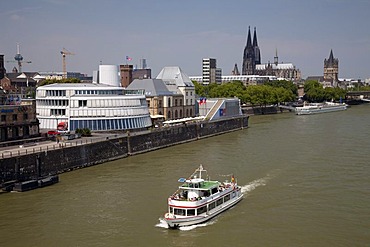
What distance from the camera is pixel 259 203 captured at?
1591 inches

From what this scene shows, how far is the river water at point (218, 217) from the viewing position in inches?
1286

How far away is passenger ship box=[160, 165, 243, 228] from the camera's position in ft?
114

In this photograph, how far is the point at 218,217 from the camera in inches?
1463

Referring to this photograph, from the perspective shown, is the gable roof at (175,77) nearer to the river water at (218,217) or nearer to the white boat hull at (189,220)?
the river water at (218,217)

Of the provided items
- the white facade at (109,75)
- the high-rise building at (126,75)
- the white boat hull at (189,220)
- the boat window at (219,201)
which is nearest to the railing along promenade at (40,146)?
the white boat hull at (189,220)

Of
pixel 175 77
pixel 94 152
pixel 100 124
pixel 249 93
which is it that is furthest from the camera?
pixel 249 93

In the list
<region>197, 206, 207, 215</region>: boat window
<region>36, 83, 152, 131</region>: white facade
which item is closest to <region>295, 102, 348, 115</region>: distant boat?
<region>36, 83, 152, 131</region>: white facade

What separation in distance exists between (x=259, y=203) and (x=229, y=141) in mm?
40778

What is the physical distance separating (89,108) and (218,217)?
38746 mm

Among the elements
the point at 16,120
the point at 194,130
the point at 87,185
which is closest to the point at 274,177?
the point at 87,185

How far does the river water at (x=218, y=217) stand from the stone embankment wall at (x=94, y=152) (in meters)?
1.45

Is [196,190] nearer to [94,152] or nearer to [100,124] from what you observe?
[94,152]

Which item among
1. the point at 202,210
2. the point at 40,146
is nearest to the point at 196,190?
the point at 202,210

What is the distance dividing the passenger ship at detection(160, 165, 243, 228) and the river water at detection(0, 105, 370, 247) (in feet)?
2.17
